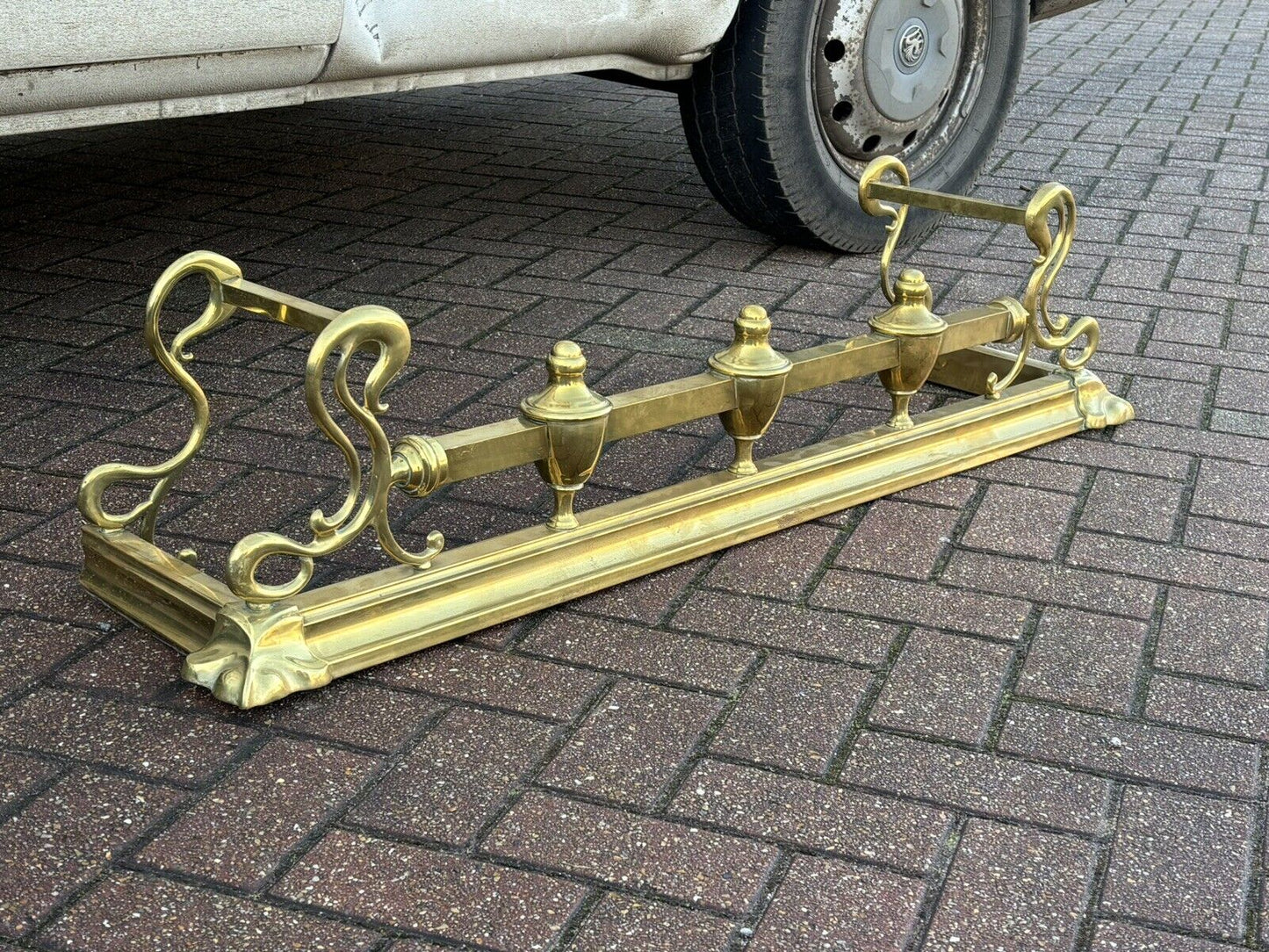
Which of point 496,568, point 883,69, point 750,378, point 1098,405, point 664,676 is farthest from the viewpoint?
point 883,69

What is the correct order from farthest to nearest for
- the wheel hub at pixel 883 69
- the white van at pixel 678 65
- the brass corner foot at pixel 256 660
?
1. the wheel hub at pixel 883 69
2. the white van at pixel 678 65
3. the brass corner foot at pixel 256 660

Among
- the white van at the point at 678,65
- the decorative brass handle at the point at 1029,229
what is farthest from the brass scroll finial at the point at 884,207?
the white van at the point at 678,65

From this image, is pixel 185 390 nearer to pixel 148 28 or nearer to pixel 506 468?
pixel 506 468

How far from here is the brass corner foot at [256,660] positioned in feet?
6.71

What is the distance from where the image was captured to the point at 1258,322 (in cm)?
375

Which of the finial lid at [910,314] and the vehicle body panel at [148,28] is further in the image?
the finial lid at [910,314]

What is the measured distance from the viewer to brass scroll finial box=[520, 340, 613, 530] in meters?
2.32

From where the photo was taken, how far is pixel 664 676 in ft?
7.17

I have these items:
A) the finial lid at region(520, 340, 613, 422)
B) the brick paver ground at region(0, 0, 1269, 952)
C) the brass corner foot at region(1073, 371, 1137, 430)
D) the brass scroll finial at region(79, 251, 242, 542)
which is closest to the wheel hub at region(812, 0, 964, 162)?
the brick paver ground at region(0, 0, 1269, 952)

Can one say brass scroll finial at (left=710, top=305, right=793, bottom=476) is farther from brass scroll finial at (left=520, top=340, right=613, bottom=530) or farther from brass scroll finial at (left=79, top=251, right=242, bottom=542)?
brass scroll finial at (left=79, top=251, right=242, bottom=542)

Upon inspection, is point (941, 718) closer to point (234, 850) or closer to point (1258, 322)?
point (234, 850)

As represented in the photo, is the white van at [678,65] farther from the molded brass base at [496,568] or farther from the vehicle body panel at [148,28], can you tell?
the molded brass base at [496,568]

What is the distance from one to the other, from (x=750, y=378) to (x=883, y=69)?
1.80 meters

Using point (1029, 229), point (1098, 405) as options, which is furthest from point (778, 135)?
point (1098, 405)
